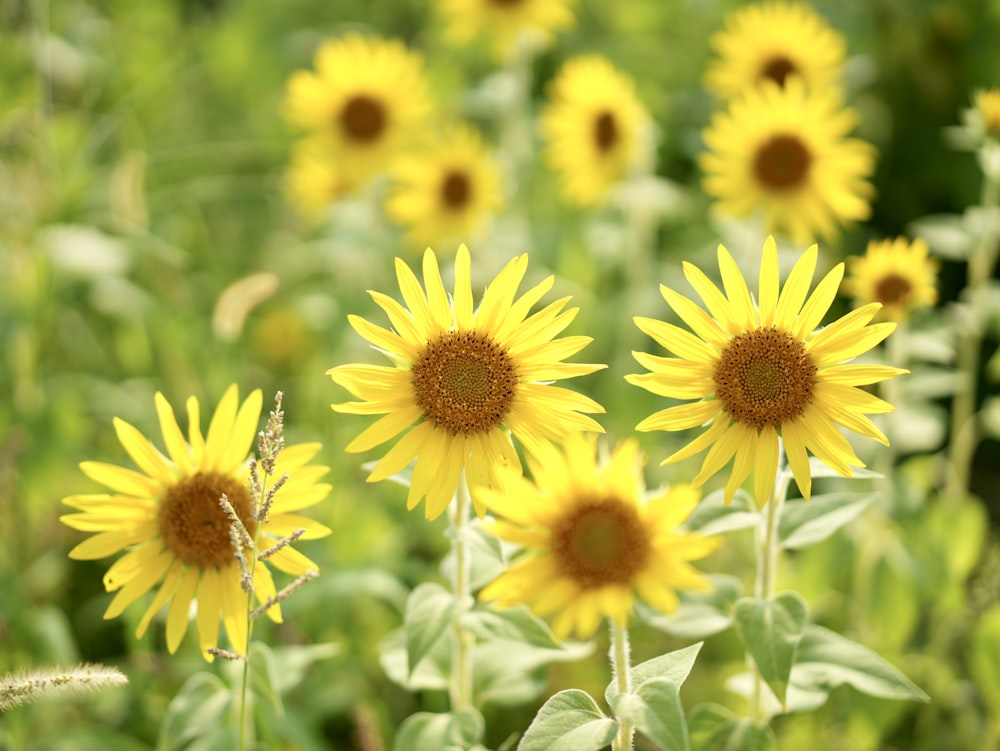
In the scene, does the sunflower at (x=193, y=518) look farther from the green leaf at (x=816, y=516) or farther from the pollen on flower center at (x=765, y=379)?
the green leaf at (x=816, y=516)

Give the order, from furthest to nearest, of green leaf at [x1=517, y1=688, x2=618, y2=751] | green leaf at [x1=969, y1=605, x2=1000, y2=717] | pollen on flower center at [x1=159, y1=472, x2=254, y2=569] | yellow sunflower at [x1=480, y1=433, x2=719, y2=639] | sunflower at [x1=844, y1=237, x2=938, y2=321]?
green leaf at [x1=969, y1=605, x2=1000, y2=717], sunflower at [x1=844, y1=237, x2=938, y2=321], pollen on flower center at [x1=159, y1=472, x2=254, y2=569], green leaf at [x1=517, y1=688, x2=618, y2=751], yellow sunflower at [x1=480, y1=433, x2=719, y2=639]

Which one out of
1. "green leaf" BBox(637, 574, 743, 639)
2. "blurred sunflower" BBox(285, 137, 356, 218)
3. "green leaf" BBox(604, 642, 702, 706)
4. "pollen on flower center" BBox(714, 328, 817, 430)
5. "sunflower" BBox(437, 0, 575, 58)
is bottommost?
"green leaf" BBox(604, 642, 702, 706)

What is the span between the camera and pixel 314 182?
14.9ft

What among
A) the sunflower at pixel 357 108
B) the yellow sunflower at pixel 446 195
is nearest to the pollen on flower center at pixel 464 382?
the yellow sunflower at pixel 446 195

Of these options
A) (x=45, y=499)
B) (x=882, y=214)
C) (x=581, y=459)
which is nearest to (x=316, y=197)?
(x=45, y=499)

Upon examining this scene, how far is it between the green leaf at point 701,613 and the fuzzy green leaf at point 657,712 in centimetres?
28

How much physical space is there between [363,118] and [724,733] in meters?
3.12

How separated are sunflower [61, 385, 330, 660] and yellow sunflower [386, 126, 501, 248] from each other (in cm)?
220

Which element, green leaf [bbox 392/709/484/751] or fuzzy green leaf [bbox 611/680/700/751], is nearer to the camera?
fuzzy green leaf [bbox 611/680/700/751]

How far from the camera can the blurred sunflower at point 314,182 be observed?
4.43m

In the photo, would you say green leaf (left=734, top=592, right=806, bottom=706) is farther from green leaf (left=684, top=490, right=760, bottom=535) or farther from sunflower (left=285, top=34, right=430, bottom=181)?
sunflower (left=285, top=34, right=430, bottom=181)

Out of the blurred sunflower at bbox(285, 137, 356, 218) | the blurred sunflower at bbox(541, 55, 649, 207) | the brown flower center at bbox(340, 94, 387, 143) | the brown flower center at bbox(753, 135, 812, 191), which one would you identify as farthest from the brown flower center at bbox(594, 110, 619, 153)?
the blurred sunflower at bbox(285, 137, 356, 218)

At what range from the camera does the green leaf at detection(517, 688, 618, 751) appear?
5.80ft

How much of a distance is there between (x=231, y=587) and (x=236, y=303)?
36.6 inches
